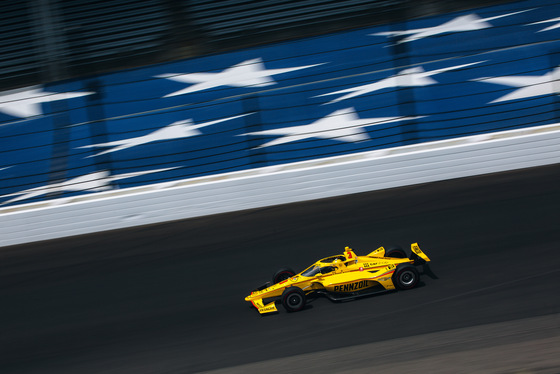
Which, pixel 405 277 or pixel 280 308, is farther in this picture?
pixel 280 308

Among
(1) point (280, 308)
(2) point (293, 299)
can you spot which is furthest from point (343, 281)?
(1) point (280, 308)

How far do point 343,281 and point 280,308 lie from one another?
592mm

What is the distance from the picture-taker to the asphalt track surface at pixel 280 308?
4.29 m

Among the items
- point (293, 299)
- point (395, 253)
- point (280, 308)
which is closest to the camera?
point (293, 299)

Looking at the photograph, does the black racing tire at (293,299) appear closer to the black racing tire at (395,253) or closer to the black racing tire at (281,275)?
the black racing tire at (281,275)

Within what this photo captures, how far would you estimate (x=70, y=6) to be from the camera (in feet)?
33.6

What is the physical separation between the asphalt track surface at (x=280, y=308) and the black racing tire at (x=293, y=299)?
7 cm

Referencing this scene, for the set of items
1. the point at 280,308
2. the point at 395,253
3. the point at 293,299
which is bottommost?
the point at 280,308

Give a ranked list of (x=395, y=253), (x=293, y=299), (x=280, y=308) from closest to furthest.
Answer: (x=293, y=299), (x=280, y=308), (x=395, y=253)

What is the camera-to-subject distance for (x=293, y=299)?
4.84 meters

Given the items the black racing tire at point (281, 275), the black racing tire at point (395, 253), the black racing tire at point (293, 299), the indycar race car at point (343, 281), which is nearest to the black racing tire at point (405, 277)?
the indycar race car at point (343, 281)

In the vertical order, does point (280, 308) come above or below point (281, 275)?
below

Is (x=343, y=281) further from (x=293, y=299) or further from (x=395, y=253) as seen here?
(x=395, y=253)

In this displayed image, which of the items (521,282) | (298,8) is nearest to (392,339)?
(521,282)
